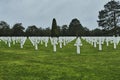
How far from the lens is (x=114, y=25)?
349 feet

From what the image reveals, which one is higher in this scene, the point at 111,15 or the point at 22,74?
the point at 111,15

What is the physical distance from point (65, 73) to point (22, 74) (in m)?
1.62

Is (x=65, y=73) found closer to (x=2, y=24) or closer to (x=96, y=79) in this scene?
(x=96, y=79)

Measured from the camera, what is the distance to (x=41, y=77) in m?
13.8

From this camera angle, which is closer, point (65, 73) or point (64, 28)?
point (65, 73)

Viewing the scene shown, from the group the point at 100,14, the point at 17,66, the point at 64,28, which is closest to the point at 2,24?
the point at 64,28

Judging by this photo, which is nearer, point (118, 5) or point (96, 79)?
point (96, 79)

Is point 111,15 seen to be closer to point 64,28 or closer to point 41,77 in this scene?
point 64,28

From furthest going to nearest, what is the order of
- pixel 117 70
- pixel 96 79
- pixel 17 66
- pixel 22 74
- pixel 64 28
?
pixel 64 28 < pixel 17 66 < pixel 117 70 < pixel 22 74 < pixel 96 79

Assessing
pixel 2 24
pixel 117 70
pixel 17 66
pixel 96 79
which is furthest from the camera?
pixel 2 24

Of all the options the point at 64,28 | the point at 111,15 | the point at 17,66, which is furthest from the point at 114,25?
the point at 17,66

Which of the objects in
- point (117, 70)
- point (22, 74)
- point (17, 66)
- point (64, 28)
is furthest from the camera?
point (64, 28)

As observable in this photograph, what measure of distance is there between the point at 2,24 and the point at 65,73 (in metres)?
118

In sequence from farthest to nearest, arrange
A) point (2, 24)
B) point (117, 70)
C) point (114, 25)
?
point (2, 24) → point (114, 25) → point (117, 70)
